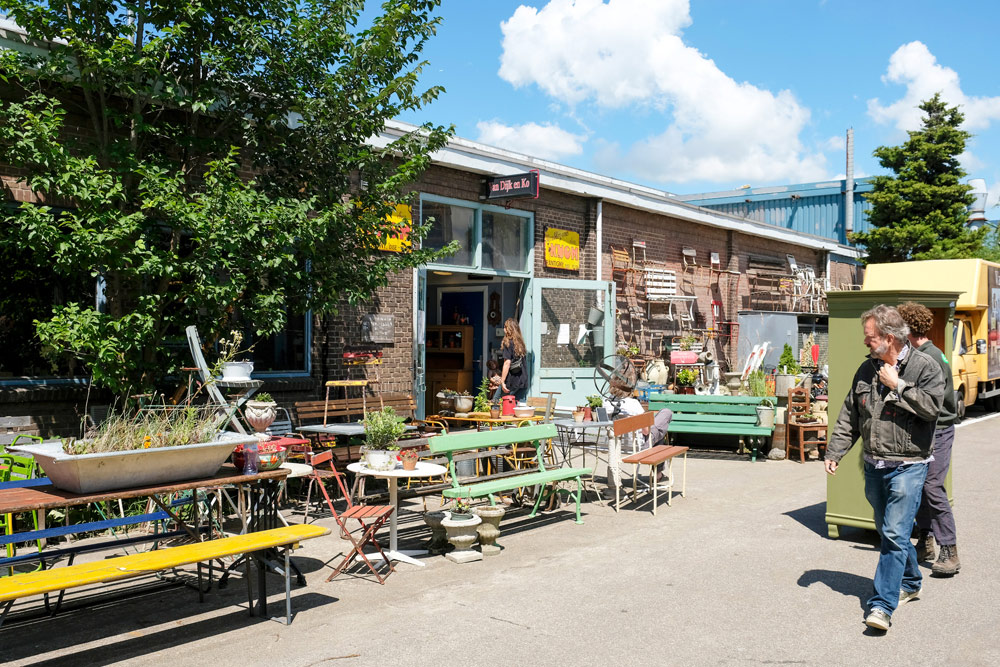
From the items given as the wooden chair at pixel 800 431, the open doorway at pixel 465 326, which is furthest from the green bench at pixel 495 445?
the open doorway at pixel 465 326

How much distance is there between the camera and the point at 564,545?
736cm

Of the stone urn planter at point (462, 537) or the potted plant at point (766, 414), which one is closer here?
the stone urn planter at point (462, 537)

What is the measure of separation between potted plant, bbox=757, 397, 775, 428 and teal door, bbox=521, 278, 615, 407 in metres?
3.38

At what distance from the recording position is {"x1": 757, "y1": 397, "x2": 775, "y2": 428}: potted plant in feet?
39.8

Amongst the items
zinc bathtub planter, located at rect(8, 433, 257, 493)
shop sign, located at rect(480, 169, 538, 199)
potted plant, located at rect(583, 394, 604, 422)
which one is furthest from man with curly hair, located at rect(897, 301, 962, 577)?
shop sign, located at rect(480, 169, 538, 199)

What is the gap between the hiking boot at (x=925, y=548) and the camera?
6.61 metres

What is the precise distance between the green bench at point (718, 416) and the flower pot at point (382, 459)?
673cm

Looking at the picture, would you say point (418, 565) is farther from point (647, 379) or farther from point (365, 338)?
point (647, 379)

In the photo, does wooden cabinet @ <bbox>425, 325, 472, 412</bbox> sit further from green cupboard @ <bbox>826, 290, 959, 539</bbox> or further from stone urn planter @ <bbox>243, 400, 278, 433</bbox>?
green cupboard @ <bbox>826, 290, 959, 539</bbox>

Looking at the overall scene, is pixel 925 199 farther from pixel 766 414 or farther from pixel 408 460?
pixel 408 460

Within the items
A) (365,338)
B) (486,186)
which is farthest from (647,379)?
(365,338)

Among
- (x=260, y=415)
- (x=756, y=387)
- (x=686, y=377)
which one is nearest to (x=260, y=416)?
(x=260, y=415)

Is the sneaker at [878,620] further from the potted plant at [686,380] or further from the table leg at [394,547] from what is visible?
the potted plant at [686,380]

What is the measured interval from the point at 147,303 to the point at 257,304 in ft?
3.27
